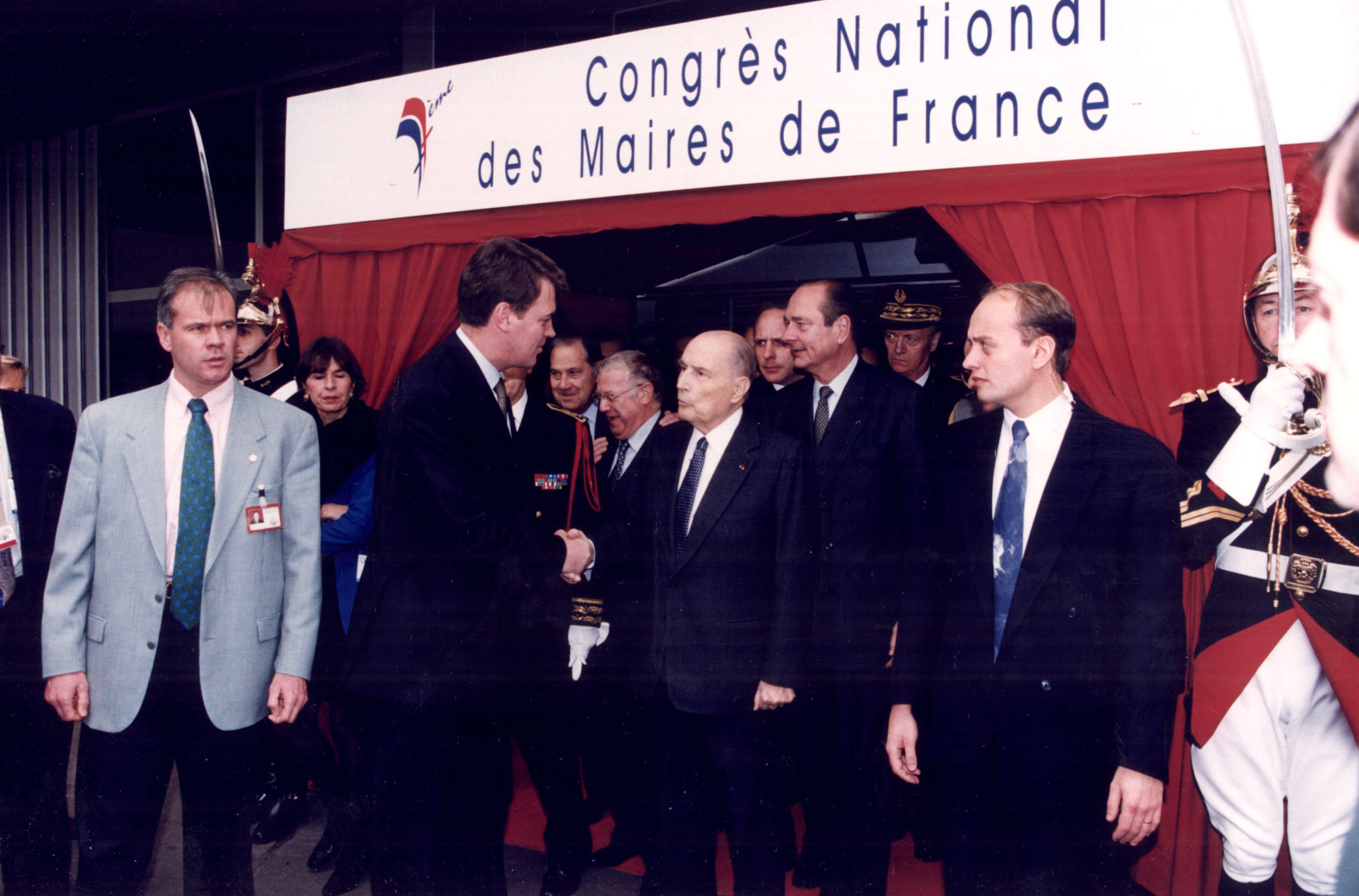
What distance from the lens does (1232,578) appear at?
222cm

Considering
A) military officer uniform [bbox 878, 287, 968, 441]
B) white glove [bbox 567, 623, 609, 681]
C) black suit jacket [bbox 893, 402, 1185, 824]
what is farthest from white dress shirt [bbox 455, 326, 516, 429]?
military officer uniform [bbox 878, 287, 968, 441]

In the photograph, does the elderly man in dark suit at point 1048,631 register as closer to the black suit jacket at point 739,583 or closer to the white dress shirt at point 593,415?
the black suit jacket at point 739,583

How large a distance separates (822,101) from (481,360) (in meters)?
1.33

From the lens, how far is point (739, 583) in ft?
8.21

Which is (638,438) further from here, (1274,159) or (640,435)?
(1274,159)

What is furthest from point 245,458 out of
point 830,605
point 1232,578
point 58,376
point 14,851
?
point 58,376

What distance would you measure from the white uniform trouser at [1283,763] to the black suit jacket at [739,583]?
103 centimetres

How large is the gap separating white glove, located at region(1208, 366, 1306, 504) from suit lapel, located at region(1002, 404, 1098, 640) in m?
0.31

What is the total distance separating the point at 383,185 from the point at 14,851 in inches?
101

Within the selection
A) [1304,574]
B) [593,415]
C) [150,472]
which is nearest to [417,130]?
[593,415]

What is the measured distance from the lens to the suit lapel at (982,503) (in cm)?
213

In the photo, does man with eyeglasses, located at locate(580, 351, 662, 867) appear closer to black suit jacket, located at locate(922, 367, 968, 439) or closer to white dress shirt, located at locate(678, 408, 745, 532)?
white dress shirt, located at locate(678, 408, 745, 532)

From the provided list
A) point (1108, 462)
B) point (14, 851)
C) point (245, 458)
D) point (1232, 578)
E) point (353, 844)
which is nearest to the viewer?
point (1108, 462)

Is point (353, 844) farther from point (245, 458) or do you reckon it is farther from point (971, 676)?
point (971, 676)
